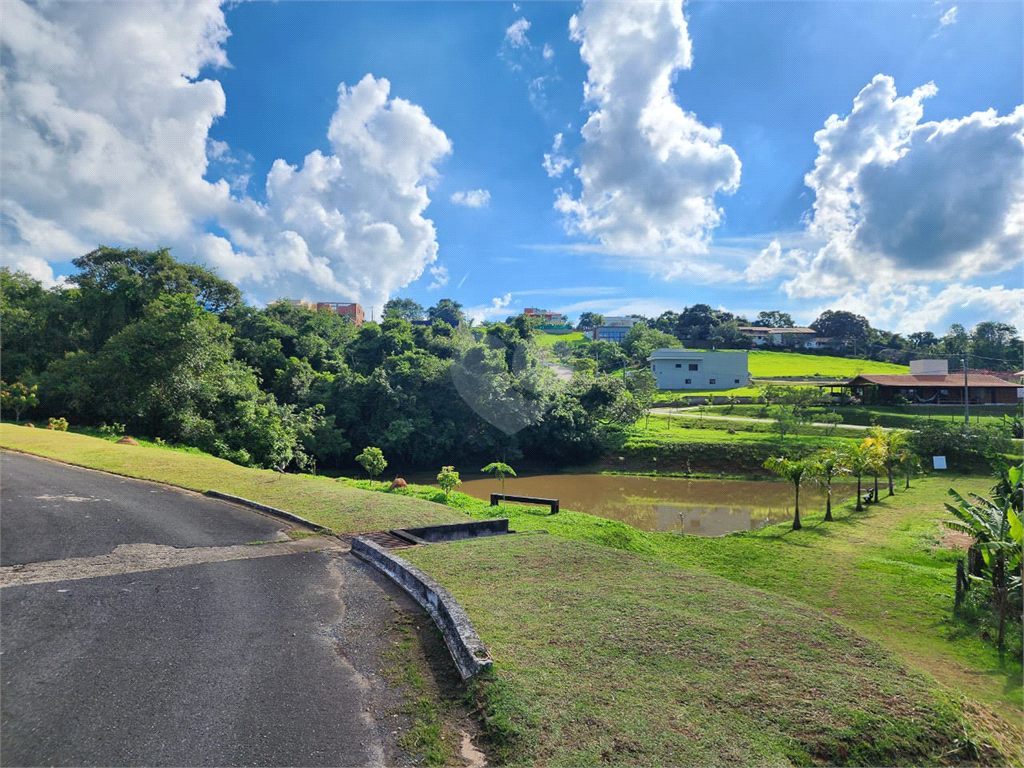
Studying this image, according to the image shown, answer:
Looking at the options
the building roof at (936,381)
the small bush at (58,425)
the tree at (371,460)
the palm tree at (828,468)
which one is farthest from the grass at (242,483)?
the building roof at (936,381)

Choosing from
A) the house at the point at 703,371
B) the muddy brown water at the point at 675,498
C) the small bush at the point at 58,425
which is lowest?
the muddy brown water at the point at 675,498

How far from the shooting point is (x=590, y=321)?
127375 millimetres

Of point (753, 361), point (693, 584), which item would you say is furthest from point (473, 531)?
point (753, 361)

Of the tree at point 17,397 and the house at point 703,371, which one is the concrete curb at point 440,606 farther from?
the house at point 703,371

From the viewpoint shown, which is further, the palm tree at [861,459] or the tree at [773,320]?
the tree at [773,320]

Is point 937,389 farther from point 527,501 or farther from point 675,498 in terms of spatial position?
point 527,501

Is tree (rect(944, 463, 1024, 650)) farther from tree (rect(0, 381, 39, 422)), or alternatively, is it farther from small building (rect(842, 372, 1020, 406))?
small building (rect(842, 372, 1020, 406))

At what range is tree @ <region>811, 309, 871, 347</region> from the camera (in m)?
85.2

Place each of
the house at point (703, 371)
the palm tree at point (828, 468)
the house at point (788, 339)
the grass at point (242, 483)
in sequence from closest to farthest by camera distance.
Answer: the grass at point (242, 483) < the palm tree at point (828, 468) < the house at point (703, 371) < the house at point (788, 339)

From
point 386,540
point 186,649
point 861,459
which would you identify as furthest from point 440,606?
point 861,459

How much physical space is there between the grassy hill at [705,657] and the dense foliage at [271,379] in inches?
541

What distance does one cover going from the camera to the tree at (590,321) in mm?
124625

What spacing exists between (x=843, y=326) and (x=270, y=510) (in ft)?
322

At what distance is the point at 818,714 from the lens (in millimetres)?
4508
